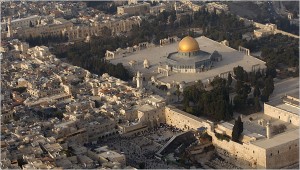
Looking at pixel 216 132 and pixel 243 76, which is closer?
pixel 216 132

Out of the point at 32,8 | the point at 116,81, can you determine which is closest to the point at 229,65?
the point at 116,81

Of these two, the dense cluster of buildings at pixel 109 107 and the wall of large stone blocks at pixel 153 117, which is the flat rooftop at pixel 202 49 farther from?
the wall of large stone blocks at pixel 153 117

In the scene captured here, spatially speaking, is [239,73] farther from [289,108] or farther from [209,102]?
[289,108]

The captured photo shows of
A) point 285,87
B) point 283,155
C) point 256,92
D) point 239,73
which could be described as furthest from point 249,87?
point 283,155

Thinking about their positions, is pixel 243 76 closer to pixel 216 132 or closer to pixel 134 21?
pixel 216 132

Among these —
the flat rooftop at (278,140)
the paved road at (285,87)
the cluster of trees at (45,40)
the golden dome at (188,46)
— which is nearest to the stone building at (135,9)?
the cluster of trees at (45,40)

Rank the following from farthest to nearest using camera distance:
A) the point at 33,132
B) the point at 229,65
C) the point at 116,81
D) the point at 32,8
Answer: the point at 32,8, the point at 229,65, the point at 116,81, the point at 33,132

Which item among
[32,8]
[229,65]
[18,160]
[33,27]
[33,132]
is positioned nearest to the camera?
[18,160]
